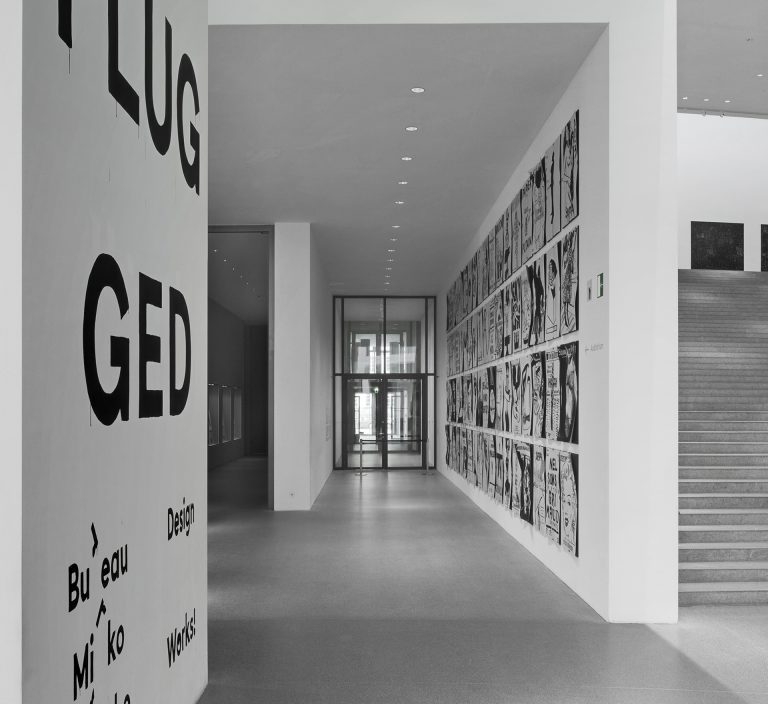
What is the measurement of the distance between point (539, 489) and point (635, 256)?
10.1 ft

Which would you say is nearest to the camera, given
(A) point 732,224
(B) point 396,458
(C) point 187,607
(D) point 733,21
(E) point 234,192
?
(C) point 187,607

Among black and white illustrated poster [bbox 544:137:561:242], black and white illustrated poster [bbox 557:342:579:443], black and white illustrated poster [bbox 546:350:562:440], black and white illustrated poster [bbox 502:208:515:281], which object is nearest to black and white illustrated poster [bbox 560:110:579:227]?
black and white illustrated poster [bbox 544:137:561:242]

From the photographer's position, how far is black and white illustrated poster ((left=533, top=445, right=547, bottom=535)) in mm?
7977

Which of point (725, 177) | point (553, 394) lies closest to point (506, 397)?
point (553, 394)

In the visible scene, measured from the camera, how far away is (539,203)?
8.39 meters

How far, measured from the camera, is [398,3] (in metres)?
6.11

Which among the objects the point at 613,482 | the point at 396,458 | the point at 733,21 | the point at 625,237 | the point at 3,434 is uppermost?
the point at 733,21

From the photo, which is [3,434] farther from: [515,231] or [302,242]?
[302,242]

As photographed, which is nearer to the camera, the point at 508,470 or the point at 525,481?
the point at 525,481

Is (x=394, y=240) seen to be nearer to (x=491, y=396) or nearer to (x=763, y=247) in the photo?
(x=491, y=396)

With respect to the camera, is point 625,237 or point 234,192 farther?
point 234,192

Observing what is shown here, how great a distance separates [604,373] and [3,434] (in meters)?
4.79

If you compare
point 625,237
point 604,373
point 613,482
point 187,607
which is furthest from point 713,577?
point 187,607

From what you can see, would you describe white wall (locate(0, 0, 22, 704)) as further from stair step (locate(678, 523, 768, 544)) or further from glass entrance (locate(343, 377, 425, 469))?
glass entrance (locate(343, 377, 425, 469))
